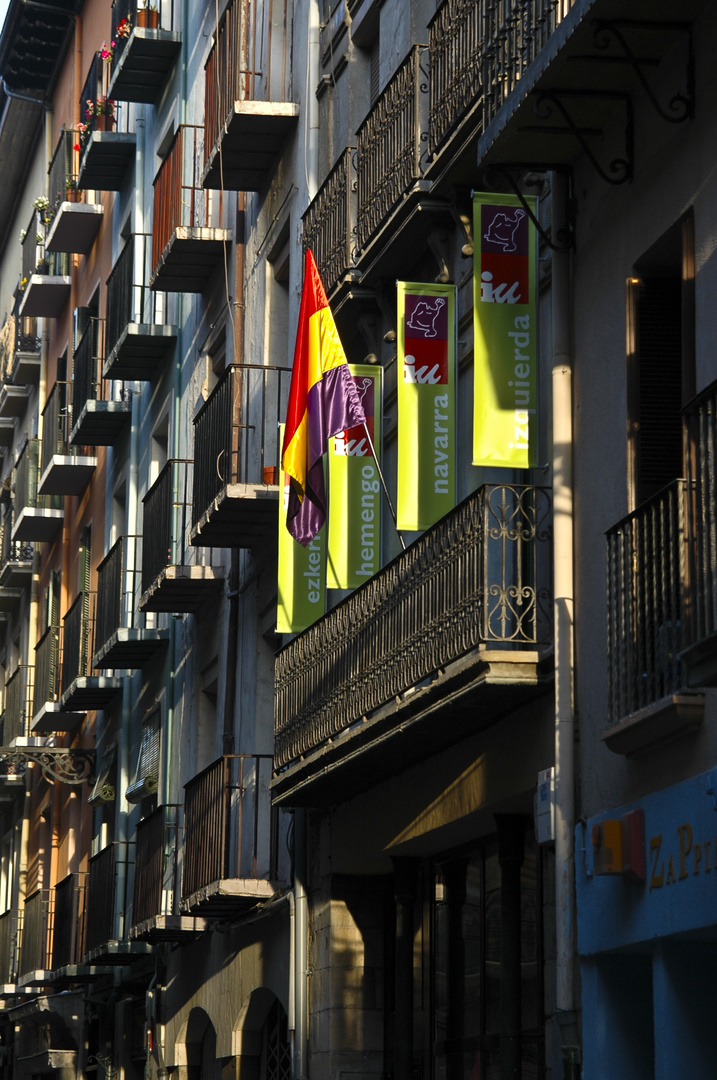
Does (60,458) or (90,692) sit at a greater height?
(60,458)

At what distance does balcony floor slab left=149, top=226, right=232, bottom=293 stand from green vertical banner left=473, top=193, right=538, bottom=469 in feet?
29.3

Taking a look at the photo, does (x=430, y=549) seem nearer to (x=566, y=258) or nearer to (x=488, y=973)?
(x=566, y=258)

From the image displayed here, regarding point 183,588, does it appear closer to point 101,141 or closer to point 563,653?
point 101,141

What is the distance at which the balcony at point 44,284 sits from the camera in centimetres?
3216

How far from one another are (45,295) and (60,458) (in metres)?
5.32

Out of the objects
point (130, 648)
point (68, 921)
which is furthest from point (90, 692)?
point (68, 921)

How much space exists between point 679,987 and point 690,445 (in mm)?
2703

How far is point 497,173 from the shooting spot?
41.2 feet

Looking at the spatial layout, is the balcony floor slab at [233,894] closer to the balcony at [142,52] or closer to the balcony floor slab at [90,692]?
the balcony floor slab at [90,692]

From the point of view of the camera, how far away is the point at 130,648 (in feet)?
75.5

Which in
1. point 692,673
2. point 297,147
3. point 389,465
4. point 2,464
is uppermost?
point 2,464

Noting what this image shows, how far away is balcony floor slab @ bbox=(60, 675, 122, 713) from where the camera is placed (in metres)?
25.2

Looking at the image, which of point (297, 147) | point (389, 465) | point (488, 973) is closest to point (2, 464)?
point (297, 147)

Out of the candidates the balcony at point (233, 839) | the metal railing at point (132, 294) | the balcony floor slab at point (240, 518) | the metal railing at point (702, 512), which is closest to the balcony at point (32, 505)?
the metal railing at point (132, 294)
